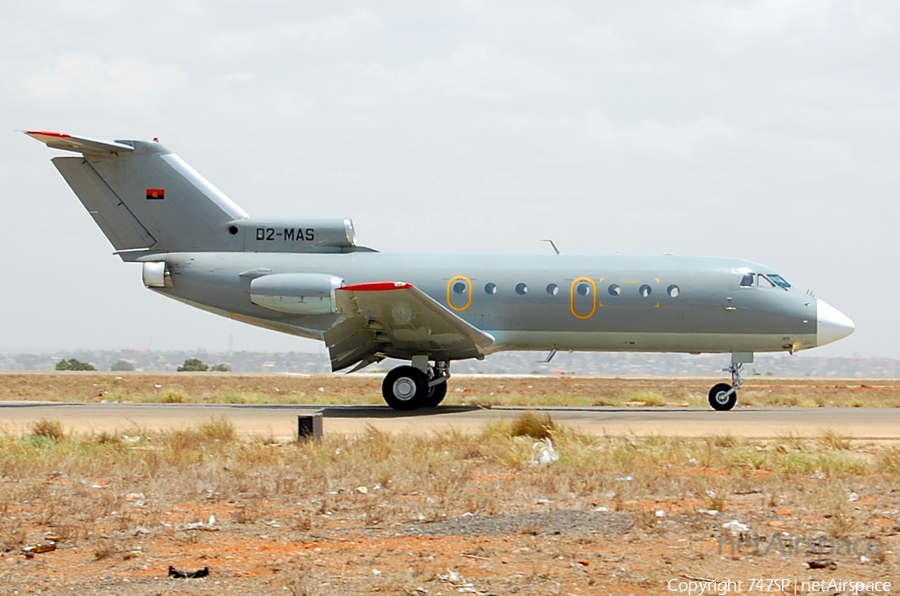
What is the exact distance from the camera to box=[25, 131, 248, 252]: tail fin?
2295 centimetres

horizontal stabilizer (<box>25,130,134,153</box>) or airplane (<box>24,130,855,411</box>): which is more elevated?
horizontal stabilizer (<box>25,130,134,153</box>)

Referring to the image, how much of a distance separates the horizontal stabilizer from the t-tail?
0.02m

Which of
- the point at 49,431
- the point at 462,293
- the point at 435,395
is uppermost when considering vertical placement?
the point at 462,293

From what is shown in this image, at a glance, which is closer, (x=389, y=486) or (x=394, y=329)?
(x=389, y=486)

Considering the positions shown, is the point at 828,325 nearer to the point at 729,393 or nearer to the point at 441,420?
the point at 729,393

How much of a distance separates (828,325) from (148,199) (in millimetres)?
15102

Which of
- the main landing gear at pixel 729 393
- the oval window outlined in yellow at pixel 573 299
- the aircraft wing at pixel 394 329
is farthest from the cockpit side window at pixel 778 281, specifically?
the aircraft wing at pixel 394 329

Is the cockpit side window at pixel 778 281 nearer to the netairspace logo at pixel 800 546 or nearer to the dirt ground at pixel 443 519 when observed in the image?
the dirt ground at pixel 443 519

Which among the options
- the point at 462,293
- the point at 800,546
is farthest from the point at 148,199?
the point at 800,546

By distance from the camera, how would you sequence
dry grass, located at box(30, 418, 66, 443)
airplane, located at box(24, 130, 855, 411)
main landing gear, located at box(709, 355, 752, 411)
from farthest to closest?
main landing gear, located at box(709, 355, 752, 411) → airplane, located at box(24, 130, 855, 411) → dry grass, located at box(30, 418, 66, 443)

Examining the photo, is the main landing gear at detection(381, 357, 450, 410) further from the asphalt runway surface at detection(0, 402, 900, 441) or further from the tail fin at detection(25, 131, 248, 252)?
the tail fin at detection(25, 131, 248, 252)

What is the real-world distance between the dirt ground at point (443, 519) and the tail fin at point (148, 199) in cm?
1032

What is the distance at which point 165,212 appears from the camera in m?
23.0

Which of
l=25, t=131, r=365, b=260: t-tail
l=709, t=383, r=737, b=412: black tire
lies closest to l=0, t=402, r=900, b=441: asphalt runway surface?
l=709, t=383, r=737, b=412: black tire
